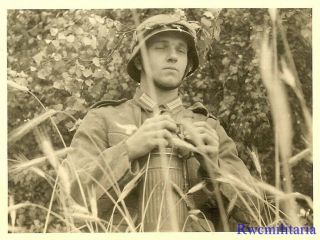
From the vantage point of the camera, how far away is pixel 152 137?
417 cm

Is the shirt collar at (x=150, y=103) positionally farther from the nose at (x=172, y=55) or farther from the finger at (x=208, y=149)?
the finger at (x=208, y=149)

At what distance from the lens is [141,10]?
468 centimetres

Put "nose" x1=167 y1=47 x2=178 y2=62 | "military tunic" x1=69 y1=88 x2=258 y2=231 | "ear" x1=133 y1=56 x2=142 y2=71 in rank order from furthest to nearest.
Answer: "ear" x1=133 y1=56 x2=142 y2=71 → "nose" x1=167 y1=47 x2=178 y2=62 → "military tunic" x1=69 y1=88 x2=258 y2=231

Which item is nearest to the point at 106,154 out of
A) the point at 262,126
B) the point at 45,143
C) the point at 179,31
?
the point at 45,143

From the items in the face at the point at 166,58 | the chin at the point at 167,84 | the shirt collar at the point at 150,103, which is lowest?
the shirt collar at the point at 150,103

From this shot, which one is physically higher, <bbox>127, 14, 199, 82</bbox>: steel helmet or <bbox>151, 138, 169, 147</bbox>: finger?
<bbox>127, 14, 199, 82</bbox>: steel helmet

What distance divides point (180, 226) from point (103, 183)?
20.0 inches

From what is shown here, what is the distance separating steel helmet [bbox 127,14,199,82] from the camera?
14.3 feet

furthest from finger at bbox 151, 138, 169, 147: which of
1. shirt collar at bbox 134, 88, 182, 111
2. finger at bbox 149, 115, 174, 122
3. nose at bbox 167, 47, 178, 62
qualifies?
nose at bbox 167, 47, 178, 62

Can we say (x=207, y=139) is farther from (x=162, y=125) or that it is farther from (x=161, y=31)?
(x=161, y=31)

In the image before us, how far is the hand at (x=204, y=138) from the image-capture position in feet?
13.8

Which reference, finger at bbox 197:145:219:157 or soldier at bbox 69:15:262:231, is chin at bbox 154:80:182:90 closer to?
soldier at bbox 69:15:262:231

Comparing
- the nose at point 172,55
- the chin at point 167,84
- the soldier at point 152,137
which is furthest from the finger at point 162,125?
the nose at point 172,55

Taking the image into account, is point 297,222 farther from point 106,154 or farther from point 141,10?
point 141,10
